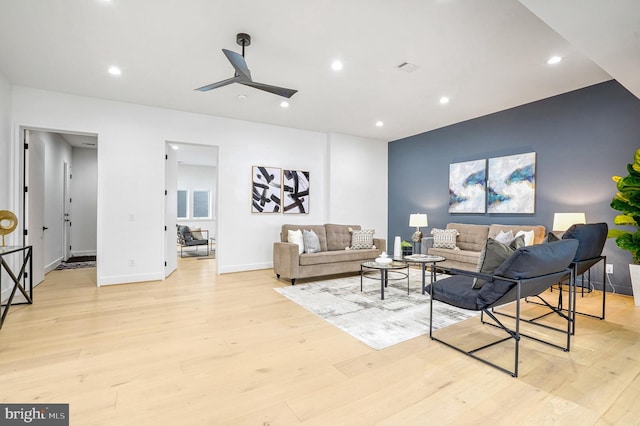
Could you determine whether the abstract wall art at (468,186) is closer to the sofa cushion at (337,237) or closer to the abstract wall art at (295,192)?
the sofa cushion at (337,237)

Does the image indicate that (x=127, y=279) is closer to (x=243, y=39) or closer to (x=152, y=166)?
(x=152, y=166)

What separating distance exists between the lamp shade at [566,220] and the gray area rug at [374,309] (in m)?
1.99

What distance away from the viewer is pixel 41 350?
8.09ft

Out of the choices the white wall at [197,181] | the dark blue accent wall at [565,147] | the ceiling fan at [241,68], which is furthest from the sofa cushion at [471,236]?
the white wall at [197,181]

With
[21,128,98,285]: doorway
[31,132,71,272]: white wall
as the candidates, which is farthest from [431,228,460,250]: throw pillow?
[31,132,71,272]: white wall

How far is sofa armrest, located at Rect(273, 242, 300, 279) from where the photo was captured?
15.4ft

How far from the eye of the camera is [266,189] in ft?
19.8

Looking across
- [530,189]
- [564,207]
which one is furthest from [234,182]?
[564,207]

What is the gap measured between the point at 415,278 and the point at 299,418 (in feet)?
12.7

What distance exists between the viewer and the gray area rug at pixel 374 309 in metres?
2.82

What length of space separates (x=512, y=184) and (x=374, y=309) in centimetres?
350

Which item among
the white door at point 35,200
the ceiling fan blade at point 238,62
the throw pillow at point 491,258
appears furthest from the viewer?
the white door at point 35,200

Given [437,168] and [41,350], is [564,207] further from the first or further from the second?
[41,350]

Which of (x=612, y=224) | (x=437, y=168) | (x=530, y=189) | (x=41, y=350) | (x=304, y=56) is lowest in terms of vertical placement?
(x=41, y=350)
